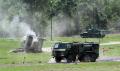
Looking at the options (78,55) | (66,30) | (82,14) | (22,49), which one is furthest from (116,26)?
(78,55)

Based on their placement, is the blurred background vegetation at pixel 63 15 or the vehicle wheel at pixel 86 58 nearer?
the vehicle wheel at pixel 86 58

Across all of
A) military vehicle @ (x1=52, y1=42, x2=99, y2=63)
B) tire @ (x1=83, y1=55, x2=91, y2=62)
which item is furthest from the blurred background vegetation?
tire @ (x1=83, y1=55, x2=91, y2=62)

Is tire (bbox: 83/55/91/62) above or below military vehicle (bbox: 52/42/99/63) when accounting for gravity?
below

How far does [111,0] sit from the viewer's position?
161 meters

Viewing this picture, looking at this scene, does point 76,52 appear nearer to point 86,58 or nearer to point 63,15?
point 86,58

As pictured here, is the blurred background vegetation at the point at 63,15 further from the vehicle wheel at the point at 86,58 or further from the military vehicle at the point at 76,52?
the vehicle wheel at the point at 86,58

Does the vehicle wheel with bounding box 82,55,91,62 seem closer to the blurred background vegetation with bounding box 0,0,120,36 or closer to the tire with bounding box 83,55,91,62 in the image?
the tire with bounding box 83,55,91,62

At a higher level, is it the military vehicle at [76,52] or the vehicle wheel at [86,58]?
the military vehicle at [76,52]

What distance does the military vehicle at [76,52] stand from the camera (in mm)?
49281

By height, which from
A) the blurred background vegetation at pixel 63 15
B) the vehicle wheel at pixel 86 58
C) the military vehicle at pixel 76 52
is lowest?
the vehicle wheel at pixel 86 58

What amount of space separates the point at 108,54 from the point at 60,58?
11.6 metres

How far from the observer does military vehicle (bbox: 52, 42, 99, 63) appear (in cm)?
4928

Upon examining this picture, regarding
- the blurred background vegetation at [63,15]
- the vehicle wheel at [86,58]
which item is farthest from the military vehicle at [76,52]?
the blurred background vegetation at [63,15]

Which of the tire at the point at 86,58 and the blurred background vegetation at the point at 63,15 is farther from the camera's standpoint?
the blurred background vegetation at the point at 63,15
